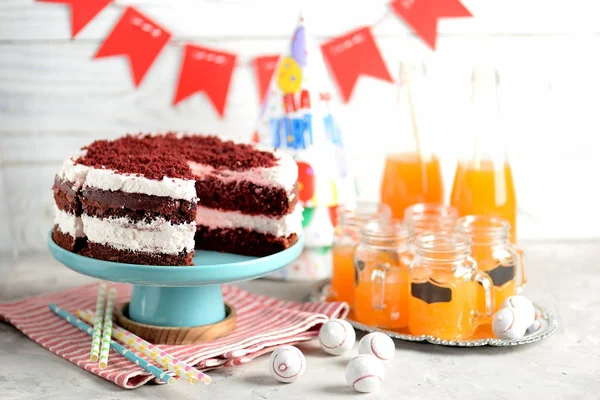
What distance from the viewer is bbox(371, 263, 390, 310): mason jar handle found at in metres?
1.85

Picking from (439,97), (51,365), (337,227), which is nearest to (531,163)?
(439,97)

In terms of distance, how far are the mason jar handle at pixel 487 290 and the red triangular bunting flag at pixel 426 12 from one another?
907 millimetres

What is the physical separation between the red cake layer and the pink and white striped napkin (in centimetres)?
35

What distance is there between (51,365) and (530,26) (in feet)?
5.29

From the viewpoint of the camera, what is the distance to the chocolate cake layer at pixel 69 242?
177cm

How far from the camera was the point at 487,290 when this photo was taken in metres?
1.80

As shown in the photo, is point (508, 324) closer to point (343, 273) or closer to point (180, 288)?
point (343, 273)

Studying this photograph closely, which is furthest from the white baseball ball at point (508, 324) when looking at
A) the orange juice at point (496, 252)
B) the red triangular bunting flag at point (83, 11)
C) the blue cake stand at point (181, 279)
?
the red triangular bunting flag at point (83, 11)

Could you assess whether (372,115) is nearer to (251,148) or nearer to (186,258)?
(251,148)

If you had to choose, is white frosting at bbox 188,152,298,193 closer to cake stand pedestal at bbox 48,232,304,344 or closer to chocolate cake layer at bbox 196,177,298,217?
chocolate cake layer at bbox 196,177,298,217

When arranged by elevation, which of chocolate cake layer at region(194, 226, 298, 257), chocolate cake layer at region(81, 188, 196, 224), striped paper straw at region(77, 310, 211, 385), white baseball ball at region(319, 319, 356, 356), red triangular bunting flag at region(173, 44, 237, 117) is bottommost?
white baseball ball at region(319, 319, 356, 356)

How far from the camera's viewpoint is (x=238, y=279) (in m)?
1.72

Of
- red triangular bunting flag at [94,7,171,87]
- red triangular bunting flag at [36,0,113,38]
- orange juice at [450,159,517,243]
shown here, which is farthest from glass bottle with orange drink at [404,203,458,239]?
red triangular bunting flag at [36,0,113,38]

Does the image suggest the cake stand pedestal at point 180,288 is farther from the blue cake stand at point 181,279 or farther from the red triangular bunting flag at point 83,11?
the red triangular bunting flag at point 83,11
